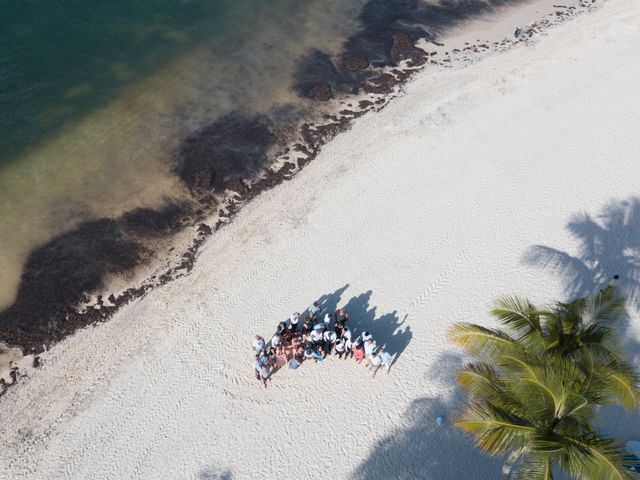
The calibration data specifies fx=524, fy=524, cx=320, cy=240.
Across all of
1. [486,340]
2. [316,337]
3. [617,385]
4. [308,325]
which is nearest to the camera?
[617,385]

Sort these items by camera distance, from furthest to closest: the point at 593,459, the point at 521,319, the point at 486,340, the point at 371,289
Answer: the point at 371,289
the point at 521,319
the point at 486,340
the point at 593,459

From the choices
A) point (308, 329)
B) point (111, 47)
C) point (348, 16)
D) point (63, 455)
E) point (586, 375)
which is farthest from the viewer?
point (348, 16)

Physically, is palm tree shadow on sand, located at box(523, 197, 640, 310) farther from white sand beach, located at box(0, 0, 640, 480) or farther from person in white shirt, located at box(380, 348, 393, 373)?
person in white shirt, located at box(380, 348, 393, 373)

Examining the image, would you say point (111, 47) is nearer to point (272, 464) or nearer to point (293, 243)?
point (293, 243)

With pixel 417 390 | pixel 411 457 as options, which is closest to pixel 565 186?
pixel 417 390

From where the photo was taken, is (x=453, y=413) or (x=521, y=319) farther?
(x=453, y=413)

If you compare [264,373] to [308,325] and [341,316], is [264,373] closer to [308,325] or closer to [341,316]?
[308,325]

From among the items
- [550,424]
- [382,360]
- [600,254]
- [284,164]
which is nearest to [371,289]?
[382,360]
